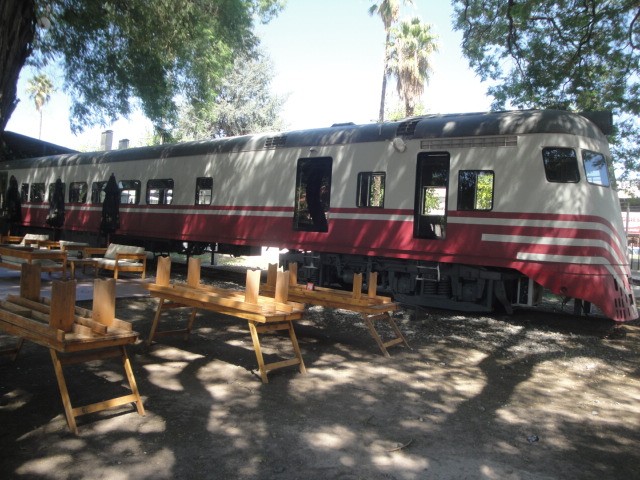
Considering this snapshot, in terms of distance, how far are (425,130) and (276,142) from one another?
3.42 meters

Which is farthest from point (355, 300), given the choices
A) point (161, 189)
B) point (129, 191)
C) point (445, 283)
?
point (129, 191)

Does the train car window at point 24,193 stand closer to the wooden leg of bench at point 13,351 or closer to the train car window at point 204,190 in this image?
the train car window at point 204,190

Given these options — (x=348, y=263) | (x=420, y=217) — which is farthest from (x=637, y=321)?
(x=348, y=263)

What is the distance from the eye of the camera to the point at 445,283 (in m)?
8.91

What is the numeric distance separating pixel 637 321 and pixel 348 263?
5.15m

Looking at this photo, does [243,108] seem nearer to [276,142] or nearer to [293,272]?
[276,142]

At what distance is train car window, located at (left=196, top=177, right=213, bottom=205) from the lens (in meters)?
12.0

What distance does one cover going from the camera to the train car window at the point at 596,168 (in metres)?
7.66

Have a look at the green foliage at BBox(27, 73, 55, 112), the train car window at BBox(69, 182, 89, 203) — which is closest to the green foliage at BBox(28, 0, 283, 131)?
the train car window at BBox(69, 182, 89, 203)

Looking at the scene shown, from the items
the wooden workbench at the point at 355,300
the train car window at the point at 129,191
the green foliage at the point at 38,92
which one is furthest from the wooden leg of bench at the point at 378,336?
the green foliage at the point at 38,92

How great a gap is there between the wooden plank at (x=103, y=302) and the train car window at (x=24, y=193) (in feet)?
58.7

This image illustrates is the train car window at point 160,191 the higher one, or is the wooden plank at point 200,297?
the train car window at point 160,191

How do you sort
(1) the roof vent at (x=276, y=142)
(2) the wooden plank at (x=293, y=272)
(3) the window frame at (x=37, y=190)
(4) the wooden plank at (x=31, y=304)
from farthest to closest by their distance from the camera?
(3) the window frame at (x=37, y=190)
(1) the roof vent at (x=276, y=142)
(2) the wooden plank at (x=293, y=272)
(4) the wooden plank at (x=31, y=304)

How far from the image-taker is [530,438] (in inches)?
144
